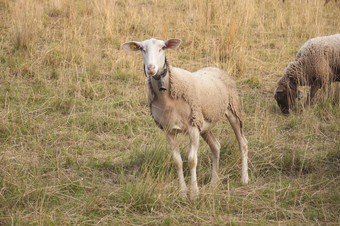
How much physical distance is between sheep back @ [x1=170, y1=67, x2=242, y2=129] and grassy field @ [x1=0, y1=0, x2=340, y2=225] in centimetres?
50

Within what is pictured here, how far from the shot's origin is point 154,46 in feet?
11.9

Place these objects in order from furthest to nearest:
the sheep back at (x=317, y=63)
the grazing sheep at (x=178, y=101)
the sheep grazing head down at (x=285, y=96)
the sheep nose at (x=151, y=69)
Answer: the sheep back at (x=317, y=63) → the sheep grazing head down at (x=285, y=96) → the grazing sheep at (x=178, y=101) → the sheep nose at (x=151, y=69)

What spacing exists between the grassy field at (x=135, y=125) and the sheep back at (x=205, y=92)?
50 cm

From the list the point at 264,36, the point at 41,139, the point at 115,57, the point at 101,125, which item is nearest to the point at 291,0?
the point at 264,36

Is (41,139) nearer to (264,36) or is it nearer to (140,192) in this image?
(140,192)

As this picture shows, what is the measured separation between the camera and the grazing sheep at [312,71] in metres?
6.26

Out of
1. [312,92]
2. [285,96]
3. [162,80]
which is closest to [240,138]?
[162,80]

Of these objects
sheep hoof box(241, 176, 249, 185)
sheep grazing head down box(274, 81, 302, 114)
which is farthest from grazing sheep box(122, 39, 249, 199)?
sheep grazing head down box(274, 81, 302, 114)

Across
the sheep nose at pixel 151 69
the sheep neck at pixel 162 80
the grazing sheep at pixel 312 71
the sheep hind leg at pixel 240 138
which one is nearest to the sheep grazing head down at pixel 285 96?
the grazing sheep at pixel 312 71

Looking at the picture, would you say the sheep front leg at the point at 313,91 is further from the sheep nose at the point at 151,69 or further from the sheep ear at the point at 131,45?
the sheep nose at the point at 151,69

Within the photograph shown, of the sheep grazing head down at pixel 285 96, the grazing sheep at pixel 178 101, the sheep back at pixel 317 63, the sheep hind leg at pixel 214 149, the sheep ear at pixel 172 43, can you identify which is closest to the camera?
the grazing sheep at pixel 178 101

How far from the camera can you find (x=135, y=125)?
5473mm

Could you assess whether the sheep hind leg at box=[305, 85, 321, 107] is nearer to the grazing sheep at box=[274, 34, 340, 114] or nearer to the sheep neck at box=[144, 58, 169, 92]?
the grazing sheep at box=[274, 34, 340, 114]

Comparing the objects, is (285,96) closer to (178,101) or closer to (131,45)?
(178,101)
